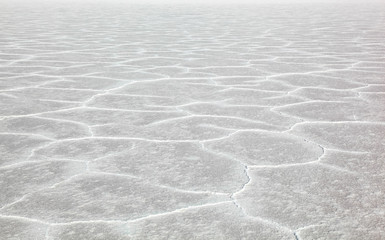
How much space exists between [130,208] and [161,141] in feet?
2.34

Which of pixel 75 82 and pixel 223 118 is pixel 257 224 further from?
pixel 75 82

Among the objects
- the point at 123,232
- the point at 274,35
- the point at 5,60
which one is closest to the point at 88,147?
the point at 123,232

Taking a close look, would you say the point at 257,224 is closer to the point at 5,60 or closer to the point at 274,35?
the point at 5,60

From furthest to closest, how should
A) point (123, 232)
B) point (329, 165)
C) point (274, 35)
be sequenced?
1. point (274, 35)
2. point (329, 165)
3. point (123, 232)

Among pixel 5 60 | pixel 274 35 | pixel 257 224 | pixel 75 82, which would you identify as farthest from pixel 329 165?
pixel 274 35

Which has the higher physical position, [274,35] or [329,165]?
[329,165]

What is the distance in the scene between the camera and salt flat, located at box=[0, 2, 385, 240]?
148cm

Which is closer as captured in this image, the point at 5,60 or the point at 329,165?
the point at 329,165

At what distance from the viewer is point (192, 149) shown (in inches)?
84.6

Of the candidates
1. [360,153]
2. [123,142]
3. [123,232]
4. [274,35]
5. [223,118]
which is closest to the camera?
[123,232]

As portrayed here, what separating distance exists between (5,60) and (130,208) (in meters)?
3.34

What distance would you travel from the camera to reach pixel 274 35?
282 inches

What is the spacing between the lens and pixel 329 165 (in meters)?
1.93

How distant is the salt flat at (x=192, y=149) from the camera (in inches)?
58.2
